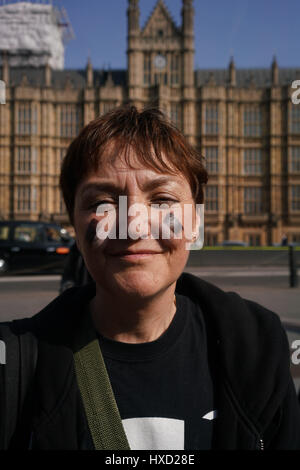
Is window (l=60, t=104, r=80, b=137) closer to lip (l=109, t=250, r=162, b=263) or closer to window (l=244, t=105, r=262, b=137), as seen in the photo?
window (l=244, t=105, r=262, b=137)

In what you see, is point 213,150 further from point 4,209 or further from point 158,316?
point 158,316

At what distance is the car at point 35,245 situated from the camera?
8.67 m

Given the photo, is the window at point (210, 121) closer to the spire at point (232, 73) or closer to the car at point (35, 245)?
the spire at point (232, 73)

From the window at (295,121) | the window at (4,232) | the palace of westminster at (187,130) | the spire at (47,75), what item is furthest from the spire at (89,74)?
the window at (4,232)

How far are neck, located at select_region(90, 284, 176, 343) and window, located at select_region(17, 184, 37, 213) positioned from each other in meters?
35.7

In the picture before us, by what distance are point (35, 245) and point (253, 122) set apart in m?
30.3

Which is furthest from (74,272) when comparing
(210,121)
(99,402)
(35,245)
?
(210,121)

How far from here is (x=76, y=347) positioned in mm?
1127

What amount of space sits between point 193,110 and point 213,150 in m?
3.51

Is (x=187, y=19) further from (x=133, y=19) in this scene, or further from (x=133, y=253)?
(x=133, y=253)

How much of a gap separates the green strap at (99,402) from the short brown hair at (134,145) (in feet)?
1.21

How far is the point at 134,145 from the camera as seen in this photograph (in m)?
1.12

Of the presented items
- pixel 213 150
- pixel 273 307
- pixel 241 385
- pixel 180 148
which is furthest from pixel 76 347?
pixel 213 150

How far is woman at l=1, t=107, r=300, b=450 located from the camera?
105cm
